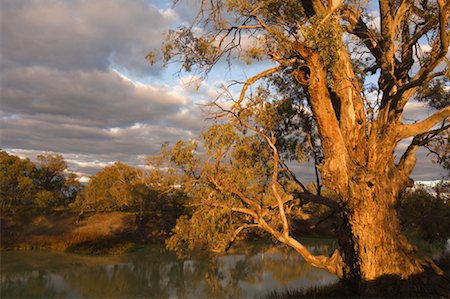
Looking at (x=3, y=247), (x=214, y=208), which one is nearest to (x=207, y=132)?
(x=214, y=208)

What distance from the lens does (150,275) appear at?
13133mm

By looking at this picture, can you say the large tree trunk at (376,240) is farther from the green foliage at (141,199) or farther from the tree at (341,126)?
the green foliage at (141,199)

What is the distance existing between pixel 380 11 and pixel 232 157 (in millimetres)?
4462

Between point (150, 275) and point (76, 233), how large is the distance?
8.07m

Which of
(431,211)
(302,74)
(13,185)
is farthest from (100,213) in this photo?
(302,74)

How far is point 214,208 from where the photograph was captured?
25.8 ft

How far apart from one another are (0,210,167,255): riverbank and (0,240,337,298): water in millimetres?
1084

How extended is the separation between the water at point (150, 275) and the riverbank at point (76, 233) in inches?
42.7

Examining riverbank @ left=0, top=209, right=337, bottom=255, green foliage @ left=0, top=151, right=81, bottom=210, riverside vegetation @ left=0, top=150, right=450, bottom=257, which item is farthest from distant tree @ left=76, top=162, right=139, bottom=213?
green foliage @ left=0, top=151, right=81, bottom=210

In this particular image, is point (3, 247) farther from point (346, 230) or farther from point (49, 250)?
point (346, 230)

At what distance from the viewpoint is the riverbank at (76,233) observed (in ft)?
56.2

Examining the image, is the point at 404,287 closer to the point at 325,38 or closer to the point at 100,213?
the point at 325,38

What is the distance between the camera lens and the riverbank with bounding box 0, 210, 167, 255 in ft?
56.2

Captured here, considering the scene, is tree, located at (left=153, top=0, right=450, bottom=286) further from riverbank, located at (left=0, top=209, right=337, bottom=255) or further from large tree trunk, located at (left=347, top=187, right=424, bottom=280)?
riverbank, located at (left=0, top=209, right=337, bottom=255)
